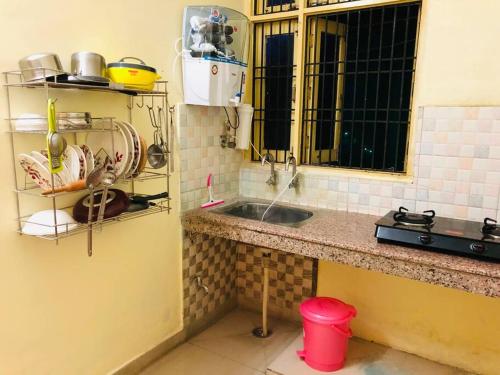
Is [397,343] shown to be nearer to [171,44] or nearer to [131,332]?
[131,332]

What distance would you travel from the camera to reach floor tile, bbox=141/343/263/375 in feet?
7.07

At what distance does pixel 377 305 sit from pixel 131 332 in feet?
4.58

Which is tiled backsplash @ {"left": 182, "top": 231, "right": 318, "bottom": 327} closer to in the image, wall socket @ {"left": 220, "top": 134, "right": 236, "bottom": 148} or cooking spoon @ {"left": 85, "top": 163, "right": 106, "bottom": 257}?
wall socket @ {"left": 220, "top": 134, "right": 236, "bottom": 148}

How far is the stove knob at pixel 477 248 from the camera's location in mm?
1604

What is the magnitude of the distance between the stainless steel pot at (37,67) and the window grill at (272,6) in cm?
154

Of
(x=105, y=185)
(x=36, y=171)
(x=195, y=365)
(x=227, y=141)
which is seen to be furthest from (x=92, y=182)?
(x=195, y=365)

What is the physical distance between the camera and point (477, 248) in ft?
5.29

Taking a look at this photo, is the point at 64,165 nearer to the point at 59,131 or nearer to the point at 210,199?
the point at 59,131

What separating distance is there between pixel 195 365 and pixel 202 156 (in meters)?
1.18

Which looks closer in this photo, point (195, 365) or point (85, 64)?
point (85, 64)

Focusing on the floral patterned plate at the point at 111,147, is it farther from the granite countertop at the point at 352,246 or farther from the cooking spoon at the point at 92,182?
the granite countertop at the point at 352,246

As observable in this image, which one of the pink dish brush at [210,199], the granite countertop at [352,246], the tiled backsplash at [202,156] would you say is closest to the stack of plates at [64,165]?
the tiled backsplash at [202,156]

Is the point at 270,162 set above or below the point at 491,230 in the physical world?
above

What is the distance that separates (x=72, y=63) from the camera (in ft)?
5.03
